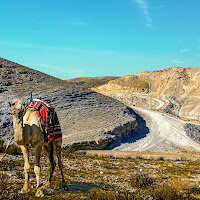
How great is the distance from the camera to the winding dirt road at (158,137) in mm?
31875

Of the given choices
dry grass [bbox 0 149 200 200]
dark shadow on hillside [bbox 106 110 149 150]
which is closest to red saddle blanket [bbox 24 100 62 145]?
dry grass [bbox 0 149 200 200]

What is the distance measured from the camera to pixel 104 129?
3272 cm

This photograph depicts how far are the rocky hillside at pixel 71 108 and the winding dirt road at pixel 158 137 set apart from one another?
5.36 feet

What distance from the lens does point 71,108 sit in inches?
1374

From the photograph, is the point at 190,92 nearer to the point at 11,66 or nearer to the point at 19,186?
the point at 11,66

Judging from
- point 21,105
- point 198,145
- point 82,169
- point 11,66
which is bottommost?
point 198,145

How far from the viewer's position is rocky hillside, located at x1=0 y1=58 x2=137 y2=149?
1183 inches

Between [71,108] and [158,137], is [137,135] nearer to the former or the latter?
[158,137]

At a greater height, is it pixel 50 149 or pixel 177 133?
pixel 50 149

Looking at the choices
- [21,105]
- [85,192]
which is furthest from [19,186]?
[21,105]

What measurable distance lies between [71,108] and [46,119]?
2691 cm

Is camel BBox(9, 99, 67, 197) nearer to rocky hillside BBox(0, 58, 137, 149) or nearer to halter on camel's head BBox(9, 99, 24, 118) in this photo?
halter on camel's head BBox(9, 99, 24, 118)

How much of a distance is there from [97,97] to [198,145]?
16807 millimetres

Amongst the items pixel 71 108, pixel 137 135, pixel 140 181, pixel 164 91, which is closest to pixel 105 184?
pixel 140 181
